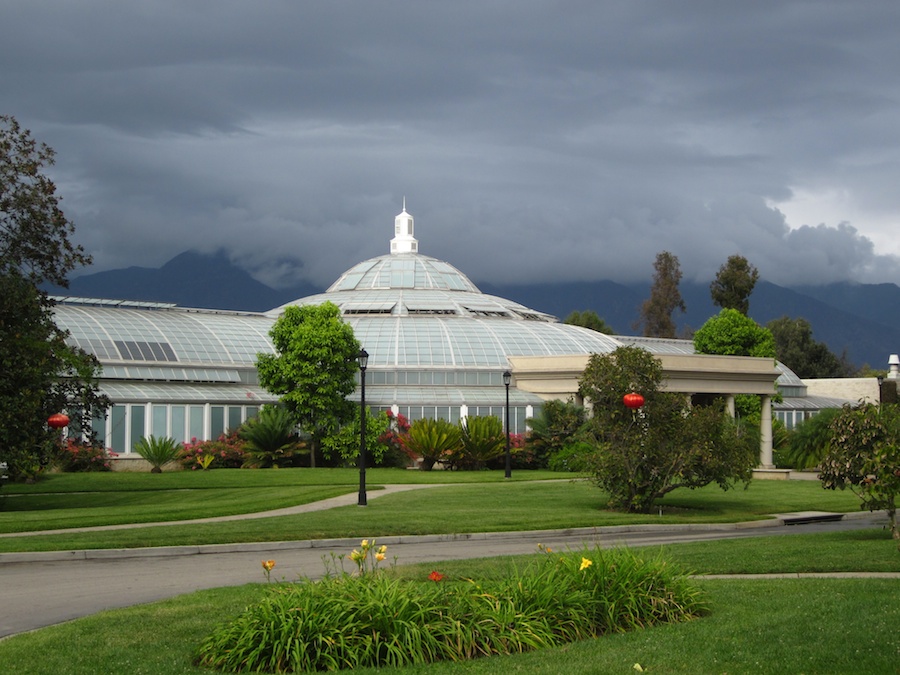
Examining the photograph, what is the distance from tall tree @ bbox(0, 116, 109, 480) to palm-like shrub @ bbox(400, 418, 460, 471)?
1705cm

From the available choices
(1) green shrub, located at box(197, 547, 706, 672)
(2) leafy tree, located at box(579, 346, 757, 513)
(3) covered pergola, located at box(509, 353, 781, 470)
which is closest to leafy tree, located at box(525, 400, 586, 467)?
(3) covered pergola, located at box(509, 353, 781, 470)

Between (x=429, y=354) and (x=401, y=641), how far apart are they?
152 ft

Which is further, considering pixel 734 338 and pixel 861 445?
pixel 734 338

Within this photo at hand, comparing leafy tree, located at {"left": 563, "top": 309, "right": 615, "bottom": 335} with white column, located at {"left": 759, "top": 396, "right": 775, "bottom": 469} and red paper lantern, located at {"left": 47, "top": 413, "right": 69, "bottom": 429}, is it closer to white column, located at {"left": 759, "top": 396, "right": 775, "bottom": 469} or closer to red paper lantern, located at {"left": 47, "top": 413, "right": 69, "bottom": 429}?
white column, located at {"left": 759, "top": 396, "right": 775, "bottom": 469}

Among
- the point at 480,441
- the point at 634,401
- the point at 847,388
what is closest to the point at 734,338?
the point at 847,388

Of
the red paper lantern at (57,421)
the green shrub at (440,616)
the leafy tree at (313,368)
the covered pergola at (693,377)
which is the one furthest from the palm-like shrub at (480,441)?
the green shrub at (440,616)

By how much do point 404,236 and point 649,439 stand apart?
157 ft

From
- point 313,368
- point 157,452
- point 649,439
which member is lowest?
point 157,452

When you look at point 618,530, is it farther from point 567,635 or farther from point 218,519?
point 567,635

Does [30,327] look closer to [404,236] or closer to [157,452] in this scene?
[157,452]

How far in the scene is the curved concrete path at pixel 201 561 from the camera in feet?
46.7

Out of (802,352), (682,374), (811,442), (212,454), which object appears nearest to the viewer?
(811,442)

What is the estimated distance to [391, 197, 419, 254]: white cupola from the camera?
243 ft

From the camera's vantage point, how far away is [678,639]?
34.6 feet
